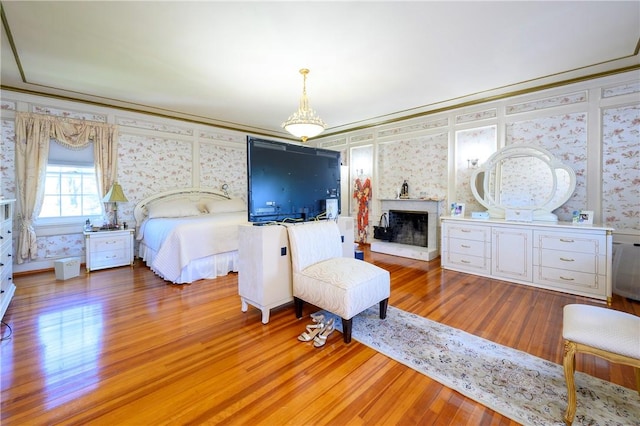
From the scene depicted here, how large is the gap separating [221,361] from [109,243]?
135 inches

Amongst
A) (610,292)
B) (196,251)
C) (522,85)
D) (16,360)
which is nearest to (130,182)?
(196,251)

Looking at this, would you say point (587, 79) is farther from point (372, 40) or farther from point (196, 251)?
point (196, 251)

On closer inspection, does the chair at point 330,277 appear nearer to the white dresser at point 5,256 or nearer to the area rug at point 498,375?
the area rug at point 498,375

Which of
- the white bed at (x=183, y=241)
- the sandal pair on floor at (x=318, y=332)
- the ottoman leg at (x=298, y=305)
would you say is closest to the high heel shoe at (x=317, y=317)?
the sandal pair on floor at (x=318, y=332)

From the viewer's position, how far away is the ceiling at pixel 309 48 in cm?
218

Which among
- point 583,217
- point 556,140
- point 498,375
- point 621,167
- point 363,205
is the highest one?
point 556,140

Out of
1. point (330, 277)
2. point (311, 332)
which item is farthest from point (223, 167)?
point (311, 332)

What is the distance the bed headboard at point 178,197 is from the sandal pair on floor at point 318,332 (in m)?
3.87

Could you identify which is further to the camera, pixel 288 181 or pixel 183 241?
pixel 183 241

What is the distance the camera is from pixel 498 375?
1.71 metres

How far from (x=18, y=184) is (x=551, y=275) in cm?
727

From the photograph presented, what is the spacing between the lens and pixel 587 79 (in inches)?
132

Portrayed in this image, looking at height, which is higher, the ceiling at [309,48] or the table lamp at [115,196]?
the ceiling at [309,48]

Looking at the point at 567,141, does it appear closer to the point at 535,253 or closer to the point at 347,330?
the point at 535,253
